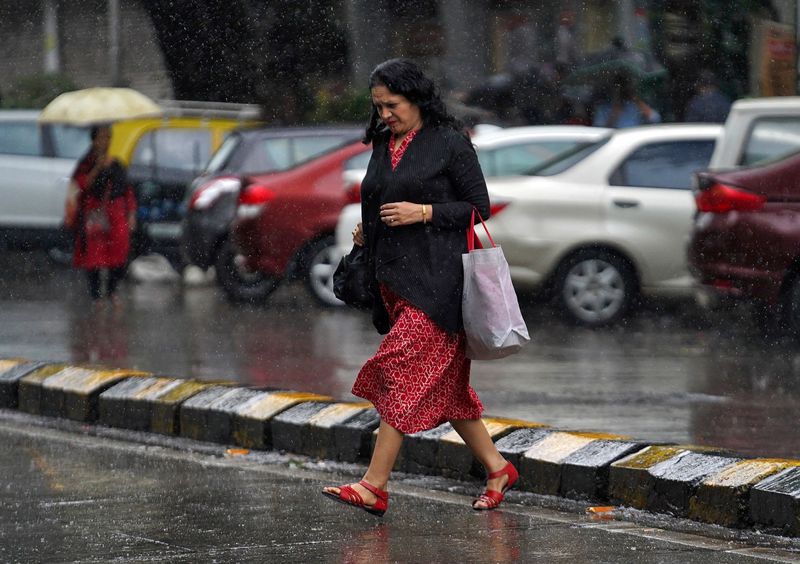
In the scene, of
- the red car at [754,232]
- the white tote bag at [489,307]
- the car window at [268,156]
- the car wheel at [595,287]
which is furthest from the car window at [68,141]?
the white tote bag at [489,307]

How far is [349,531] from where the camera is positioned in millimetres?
6160

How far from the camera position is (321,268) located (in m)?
15.2

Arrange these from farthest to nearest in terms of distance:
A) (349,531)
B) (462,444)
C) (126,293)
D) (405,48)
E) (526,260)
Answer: (405,48) → (126,293) → (526,260) → (462,444) → (349,531)

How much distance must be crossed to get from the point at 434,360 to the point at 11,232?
13.8 meters

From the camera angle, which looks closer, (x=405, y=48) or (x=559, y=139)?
(x=559, y=139)

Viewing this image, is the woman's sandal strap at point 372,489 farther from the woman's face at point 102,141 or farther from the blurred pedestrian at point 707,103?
the blurred pedestrian at point 707,103

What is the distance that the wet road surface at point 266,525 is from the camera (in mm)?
5723

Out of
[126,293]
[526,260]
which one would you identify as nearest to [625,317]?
[526,260]

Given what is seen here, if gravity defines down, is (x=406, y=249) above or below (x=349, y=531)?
above

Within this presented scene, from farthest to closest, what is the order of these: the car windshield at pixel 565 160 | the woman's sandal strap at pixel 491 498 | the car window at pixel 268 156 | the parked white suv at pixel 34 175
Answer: the parked white suv at pixel 34 175 → the car window at pixel 268 156 → the car windshield at pixel 565 160 → the woman's sandal strap at pixel 491 498

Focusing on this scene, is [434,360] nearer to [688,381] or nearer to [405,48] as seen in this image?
[688,381]

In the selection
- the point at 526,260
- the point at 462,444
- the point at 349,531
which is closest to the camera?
the point at 349,531

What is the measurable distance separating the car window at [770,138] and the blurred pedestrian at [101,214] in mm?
5763

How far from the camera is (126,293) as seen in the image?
17812 mm
